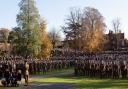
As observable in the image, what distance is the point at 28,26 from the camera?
224 ft

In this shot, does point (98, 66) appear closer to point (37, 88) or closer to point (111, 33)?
point (37, 88)

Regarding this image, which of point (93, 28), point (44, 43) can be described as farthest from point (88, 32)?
point (44, 43)

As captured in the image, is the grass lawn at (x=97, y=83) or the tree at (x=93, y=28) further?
the tree at (x=93, y=28)

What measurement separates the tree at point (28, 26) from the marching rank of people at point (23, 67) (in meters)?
6.99

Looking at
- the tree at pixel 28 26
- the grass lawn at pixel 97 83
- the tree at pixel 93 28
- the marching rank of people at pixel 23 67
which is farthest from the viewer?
the tree at pixel 93 28

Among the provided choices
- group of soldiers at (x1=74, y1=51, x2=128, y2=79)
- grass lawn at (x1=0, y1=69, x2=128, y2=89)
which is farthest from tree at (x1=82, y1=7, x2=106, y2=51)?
grass lawn at (x1=0, y1=69, x2=128, y2=89)

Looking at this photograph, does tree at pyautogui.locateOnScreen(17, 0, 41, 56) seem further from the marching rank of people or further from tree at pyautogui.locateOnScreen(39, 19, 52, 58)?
tree at pyautogui.locateOnScreen(39, 19, 52, 58)

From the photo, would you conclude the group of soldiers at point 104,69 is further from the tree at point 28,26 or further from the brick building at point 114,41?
the brick building at point 114,41

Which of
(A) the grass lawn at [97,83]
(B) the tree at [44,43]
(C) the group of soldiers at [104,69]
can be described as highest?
(B) the tree at [44,43]

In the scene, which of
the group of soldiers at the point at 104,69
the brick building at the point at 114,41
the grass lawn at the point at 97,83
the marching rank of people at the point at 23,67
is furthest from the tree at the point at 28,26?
the brick building at the point at 114,41

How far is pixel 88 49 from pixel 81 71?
55034 millimetres

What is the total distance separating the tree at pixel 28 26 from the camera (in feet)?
224

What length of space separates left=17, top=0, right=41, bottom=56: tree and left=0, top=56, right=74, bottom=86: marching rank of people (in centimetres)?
699

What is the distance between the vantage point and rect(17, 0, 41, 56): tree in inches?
2692
